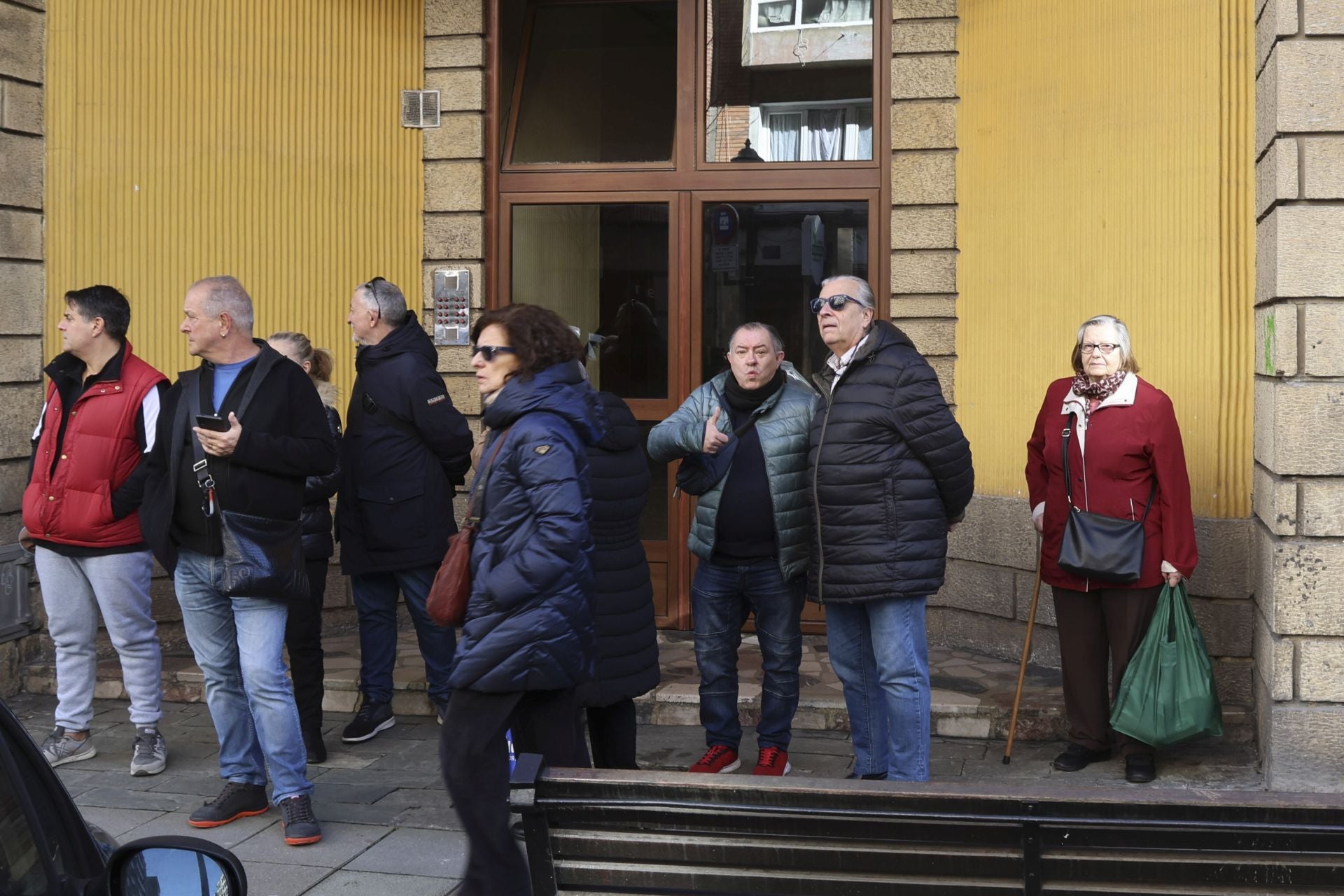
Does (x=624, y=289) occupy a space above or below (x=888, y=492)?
above

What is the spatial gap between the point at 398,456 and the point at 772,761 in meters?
2.02

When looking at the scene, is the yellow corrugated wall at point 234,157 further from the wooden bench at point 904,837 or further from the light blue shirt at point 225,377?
the wooden bench at point 904,837

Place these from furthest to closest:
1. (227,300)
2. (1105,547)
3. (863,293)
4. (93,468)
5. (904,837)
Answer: (93,468)
(1105,547)
(863,293)
(227,300)
(904,837)

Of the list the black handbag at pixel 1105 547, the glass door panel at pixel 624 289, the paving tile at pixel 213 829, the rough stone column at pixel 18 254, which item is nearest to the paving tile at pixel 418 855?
the paving tile at pixel 213 829

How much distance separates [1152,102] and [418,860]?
4755mm

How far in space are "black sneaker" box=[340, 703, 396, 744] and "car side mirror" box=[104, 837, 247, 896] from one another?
4604 millimetres

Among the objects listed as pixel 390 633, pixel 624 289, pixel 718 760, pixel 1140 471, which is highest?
pixel 624 289

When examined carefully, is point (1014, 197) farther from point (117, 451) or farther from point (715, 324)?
point (117, 451)

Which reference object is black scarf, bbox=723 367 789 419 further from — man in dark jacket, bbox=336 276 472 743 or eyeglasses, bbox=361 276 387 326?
eyeglasses, bbox=361 276 387 326

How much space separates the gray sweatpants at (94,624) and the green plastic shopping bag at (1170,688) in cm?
394

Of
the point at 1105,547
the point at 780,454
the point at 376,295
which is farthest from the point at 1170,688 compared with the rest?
the point at 376,295

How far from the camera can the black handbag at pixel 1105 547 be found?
583 centimetres

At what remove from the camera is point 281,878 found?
4824 mm

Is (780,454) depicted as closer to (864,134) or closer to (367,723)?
(367,723)
